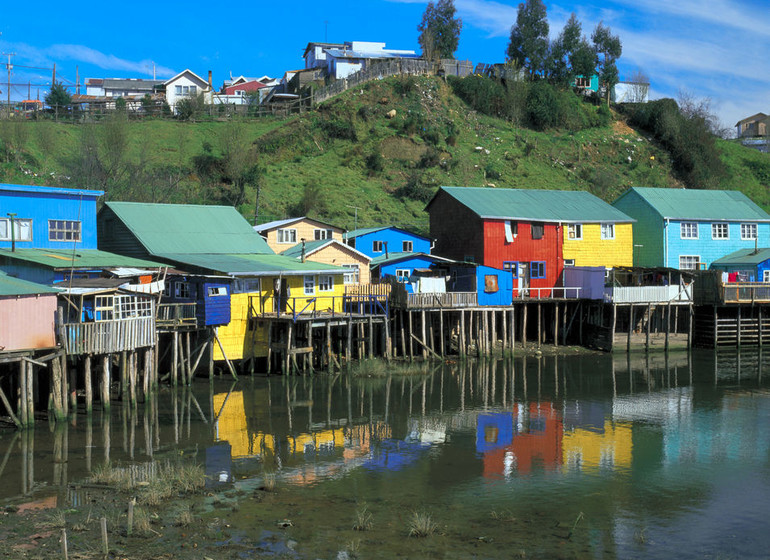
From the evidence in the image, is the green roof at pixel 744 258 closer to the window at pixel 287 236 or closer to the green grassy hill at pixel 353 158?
the green grassy hill at pixel 353 158

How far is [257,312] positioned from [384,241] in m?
13.4

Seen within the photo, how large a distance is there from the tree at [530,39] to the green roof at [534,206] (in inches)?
1700

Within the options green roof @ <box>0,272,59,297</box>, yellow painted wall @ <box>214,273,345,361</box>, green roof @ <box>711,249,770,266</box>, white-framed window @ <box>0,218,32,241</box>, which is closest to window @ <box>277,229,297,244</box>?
yellow painted wall @ <box>214,273,345,361</box>

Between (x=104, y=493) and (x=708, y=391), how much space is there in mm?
24933

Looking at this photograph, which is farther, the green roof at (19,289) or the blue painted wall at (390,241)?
the blue painted wall at (390,241)

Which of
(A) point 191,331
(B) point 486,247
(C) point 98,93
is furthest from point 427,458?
(C) point 98,93

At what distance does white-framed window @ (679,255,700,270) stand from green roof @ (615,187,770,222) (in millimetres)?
2436

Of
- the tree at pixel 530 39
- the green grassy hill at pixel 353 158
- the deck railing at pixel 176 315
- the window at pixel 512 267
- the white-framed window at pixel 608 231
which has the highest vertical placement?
the tree at pixel 530 39

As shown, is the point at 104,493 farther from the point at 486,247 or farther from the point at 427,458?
the point at 486,247

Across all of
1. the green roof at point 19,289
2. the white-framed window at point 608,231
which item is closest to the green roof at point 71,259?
the green roof at point 19,289

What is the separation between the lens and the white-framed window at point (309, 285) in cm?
3703

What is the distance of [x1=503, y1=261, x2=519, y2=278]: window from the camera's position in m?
45.6

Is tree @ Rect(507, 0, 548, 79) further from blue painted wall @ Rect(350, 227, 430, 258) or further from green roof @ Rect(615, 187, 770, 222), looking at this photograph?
Result: blue painted wall @ Rect(350, 227, 430, 258)

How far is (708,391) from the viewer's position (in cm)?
3369
